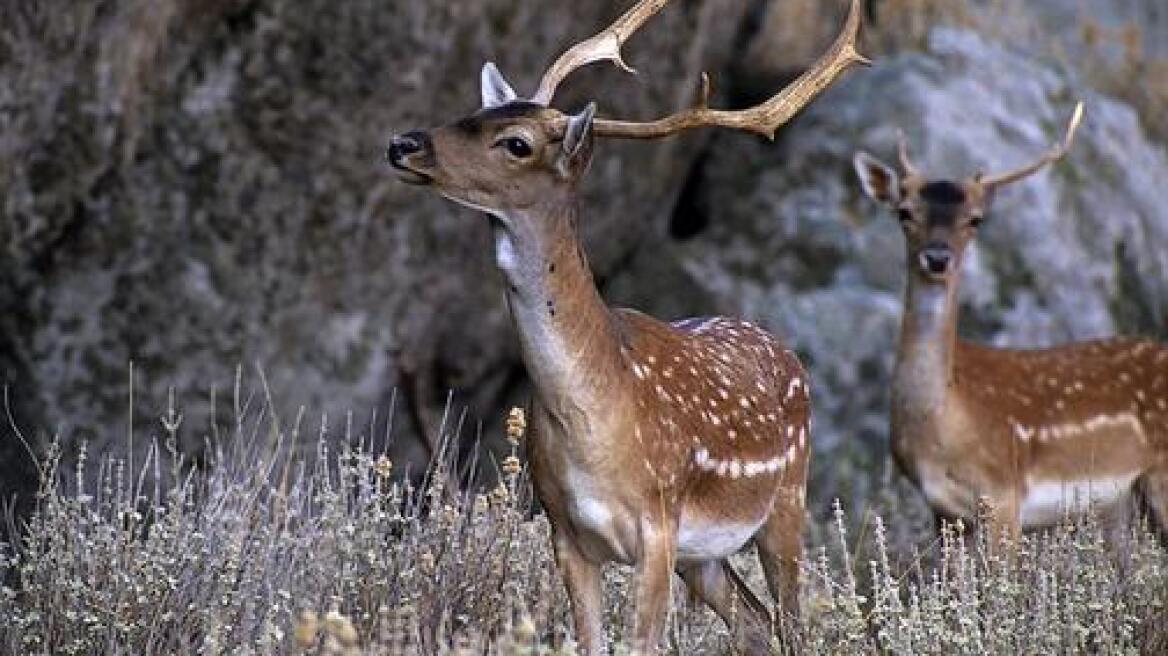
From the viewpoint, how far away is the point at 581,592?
22.5ft

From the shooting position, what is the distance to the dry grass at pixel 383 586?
6.95m

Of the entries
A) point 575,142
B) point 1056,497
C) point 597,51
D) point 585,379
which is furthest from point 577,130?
point 1056,497

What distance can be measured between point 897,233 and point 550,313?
581cm

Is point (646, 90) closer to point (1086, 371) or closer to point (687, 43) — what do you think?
point (687, 43)

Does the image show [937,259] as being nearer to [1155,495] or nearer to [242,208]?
[1155,495]

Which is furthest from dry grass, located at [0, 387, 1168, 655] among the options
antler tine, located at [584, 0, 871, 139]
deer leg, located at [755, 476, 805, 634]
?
antler tine, located at [584, 0, 871, 139]

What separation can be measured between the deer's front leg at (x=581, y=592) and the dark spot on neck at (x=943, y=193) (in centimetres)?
360

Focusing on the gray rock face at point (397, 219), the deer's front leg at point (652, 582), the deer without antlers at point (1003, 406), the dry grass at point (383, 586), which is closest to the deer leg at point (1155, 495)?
the deer without antlers at point (1003, 406)

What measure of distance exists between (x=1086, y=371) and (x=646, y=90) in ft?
7.61

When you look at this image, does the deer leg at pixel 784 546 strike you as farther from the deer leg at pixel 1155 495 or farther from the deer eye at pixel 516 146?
the deer leg at pixel 1155 495

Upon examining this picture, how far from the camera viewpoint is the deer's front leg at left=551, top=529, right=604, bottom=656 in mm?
6852

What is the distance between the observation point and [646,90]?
11.6 metres

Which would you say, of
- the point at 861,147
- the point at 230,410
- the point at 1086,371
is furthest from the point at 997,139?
the point at 230,410

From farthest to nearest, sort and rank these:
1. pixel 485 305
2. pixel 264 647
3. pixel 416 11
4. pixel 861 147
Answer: pixel 861 147 → pixel 485 305 → pixel 416 11 → pixel 264 647
